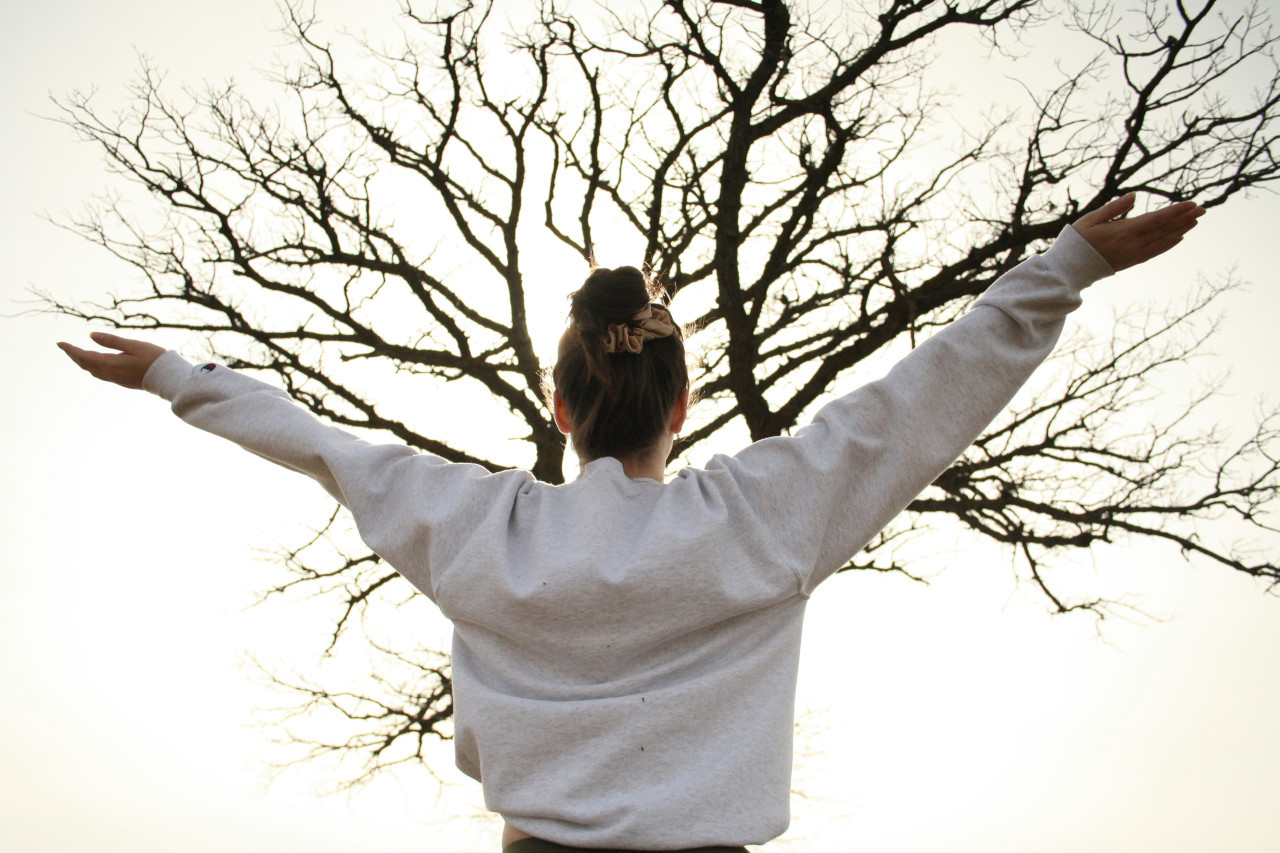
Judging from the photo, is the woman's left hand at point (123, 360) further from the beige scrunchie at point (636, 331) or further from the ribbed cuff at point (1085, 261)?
the ribbed cuff at point (1085, 261)

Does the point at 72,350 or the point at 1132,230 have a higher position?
the point at 72,350

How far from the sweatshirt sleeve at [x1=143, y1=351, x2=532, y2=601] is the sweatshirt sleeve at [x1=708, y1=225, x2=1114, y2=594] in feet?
1.24

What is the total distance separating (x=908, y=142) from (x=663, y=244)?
1.57 meters

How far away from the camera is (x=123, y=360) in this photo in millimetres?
1693

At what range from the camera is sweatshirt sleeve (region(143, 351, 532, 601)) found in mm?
1350

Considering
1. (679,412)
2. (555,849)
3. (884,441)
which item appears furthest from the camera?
(679,412)

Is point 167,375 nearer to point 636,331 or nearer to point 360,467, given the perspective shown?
point 360,467

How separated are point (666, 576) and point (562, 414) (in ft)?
1.48

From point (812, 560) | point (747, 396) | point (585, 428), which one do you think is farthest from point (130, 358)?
→ point (747, 396)

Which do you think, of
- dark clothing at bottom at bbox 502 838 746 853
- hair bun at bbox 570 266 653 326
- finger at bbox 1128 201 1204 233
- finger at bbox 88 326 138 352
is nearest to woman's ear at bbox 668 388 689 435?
hair bun at bbox 570 266 653 326

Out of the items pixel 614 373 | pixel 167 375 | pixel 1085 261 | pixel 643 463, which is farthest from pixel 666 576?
pixel 167 375

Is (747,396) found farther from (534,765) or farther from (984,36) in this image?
(534,765)

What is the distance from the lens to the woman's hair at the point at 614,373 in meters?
1.44

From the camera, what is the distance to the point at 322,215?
213 inches
